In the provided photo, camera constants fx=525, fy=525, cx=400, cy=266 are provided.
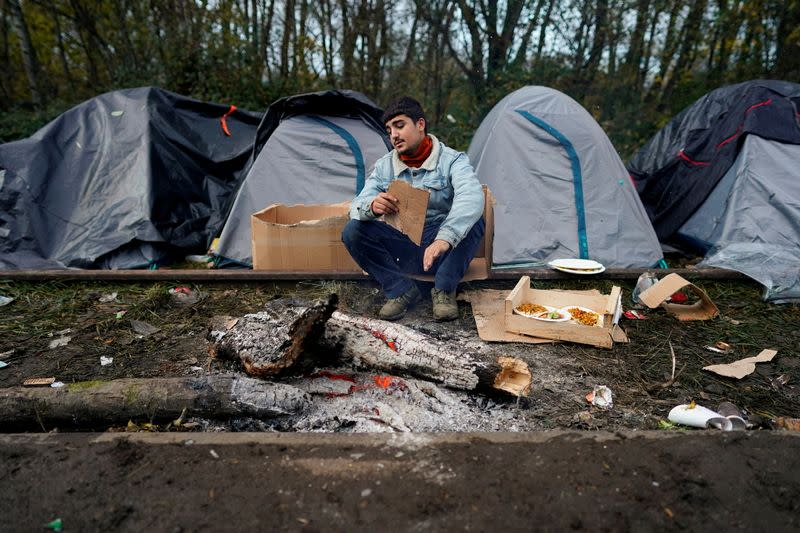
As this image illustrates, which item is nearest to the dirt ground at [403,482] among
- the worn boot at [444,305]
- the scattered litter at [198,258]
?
the worn boot at [444,305]

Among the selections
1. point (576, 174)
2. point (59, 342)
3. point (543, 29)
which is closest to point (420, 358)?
point (59, 342)

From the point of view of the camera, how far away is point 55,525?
1.65 m

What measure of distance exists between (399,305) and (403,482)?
5.86ft

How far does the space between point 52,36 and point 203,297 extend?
11.5 m

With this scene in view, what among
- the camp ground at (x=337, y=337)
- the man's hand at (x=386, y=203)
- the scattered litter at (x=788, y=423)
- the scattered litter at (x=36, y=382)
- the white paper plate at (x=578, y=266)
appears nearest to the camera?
the camp ground at (x=337, y=337)

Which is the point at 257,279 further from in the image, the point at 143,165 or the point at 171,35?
the point at 171,35

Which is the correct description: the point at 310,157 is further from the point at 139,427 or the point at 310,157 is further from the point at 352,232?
the point at 139,427

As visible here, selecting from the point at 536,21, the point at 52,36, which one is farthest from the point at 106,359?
the point at 52,36

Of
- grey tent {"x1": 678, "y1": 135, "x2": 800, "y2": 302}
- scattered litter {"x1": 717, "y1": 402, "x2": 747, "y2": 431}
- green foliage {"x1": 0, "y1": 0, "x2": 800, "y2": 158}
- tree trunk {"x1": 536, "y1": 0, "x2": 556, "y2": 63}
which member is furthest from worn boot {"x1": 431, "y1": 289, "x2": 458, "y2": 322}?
tree trunk {"x1": 536, "y1": 0, "x2": 556, "y2": 63}

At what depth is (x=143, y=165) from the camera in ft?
16.6

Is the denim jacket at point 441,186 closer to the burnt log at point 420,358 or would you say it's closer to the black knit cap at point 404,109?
the black knit cap at point 404,109

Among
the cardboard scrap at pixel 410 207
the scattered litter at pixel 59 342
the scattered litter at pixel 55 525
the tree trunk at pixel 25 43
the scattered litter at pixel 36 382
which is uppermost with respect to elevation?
the tree trunk at pixel 25 43

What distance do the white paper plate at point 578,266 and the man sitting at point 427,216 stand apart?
0.92 m

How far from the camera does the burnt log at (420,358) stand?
8.10ft
